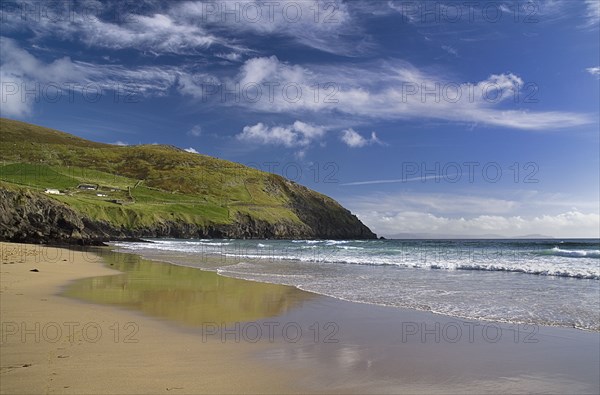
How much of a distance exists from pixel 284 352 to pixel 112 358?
2.49 metres

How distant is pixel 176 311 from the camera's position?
33.7 feet

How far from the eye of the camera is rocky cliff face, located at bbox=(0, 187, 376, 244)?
4272cm

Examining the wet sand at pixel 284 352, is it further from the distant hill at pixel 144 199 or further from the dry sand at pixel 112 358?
the distant hill at pixel 144 199

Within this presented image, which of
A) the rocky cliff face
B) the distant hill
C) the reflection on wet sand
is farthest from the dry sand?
the rocky cliff face

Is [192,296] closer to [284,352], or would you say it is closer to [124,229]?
[284,352]

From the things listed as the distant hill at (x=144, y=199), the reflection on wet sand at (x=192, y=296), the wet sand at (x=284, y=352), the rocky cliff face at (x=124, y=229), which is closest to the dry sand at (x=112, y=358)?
the wet sand at (x=284, y=352)

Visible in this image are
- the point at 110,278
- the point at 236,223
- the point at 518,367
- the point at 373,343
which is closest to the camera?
the point at 518,367

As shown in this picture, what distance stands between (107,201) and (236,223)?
34938 millimetres

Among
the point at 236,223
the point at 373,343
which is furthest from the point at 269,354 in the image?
the point at 236,223

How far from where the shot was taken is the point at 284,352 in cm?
689

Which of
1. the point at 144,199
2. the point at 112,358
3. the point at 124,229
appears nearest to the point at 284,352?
the point at 112,358

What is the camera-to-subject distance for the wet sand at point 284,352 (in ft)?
17.4

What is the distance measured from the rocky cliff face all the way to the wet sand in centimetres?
3603

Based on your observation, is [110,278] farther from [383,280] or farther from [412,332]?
[412,332]
